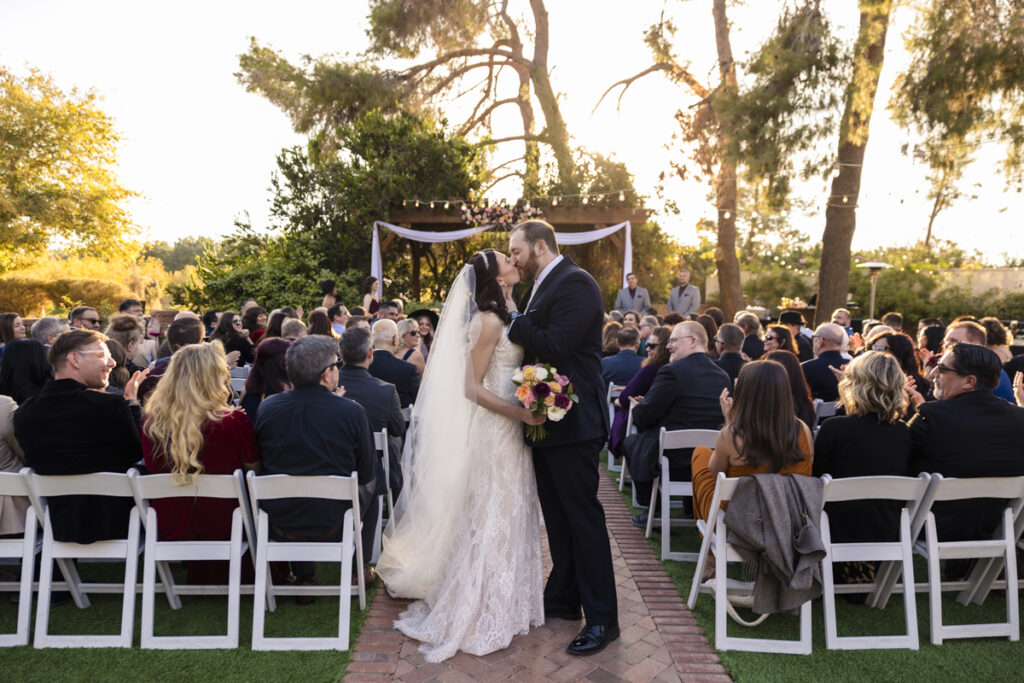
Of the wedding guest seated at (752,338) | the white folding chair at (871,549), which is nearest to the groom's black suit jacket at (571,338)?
the white folding chair at (871,549)

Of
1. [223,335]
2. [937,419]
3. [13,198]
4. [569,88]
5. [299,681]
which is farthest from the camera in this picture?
[13,198]

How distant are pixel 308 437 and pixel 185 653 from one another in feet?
3.78

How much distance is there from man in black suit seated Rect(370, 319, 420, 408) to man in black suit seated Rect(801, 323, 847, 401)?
3.37 m

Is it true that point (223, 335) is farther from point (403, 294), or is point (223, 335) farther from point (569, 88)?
point (569, 88)

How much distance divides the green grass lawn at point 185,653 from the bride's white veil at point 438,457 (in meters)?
0.36

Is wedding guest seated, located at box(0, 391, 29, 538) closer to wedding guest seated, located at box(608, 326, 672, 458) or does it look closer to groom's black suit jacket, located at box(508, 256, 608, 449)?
groom's black suit jacket, located at box(508, 256, 608, 449)

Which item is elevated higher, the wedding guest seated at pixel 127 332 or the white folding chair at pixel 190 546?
the wedding guest seated at pixel 127 332

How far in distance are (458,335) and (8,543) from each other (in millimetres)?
2463

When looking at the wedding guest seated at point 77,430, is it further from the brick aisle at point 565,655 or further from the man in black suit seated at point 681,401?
the man in black suit seated at point 681,401

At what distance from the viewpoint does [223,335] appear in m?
6.85

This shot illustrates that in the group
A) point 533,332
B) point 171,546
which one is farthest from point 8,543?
point 533,332

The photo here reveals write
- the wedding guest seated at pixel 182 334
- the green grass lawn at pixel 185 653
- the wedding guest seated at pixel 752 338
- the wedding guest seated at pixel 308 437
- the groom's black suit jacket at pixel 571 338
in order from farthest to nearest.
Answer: the wedding guest seated at pixel 752 338 < the wedding guest seated at pixel 182 334 < the wedding guest seated at pixel 308 437 < the groom's black suit jacket at pixel 571 338 < the green grass lawn at pixel 185 653

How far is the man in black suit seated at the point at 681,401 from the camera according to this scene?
4.59m

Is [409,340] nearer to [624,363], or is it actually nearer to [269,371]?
[269,371]
